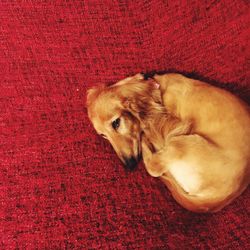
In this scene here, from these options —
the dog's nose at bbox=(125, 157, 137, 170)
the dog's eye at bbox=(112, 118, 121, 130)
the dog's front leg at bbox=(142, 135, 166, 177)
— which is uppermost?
the dog's eye at bbox=(112, 118, 121, 130)

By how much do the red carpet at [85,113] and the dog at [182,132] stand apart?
0.08m

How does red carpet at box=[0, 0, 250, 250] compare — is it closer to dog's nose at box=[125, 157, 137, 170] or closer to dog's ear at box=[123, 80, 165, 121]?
dog's nose at box=[125, 157, 137, 170]

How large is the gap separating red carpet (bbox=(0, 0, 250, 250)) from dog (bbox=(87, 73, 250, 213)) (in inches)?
3.1

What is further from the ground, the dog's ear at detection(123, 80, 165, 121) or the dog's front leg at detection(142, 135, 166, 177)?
the dog's ear at detection(123, 80, 165, 121)

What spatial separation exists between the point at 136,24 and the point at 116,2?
15 cm

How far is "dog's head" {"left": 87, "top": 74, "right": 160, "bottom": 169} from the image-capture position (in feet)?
5.16

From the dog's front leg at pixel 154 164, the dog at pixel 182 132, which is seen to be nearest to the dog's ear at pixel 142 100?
the dog at pixel 182 132

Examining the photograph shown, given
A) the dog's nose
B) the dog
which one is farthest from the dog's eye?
the dog's nose

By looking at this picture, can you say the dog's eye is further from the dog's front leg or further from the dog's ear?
the dog's front leg

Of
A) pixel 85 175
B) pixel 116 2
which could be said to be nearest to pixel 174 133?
pixel 85 175

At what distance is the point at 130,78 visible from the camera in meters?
1.64

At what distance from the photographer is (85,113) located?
65.8 inches

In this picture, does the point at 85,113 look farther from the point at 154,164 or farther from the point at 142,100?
the point at 154,164

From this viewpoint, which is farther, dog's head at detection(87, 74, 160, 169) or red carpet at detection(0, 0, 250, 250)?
dog's head at detection(87, 74, 160, 169)
